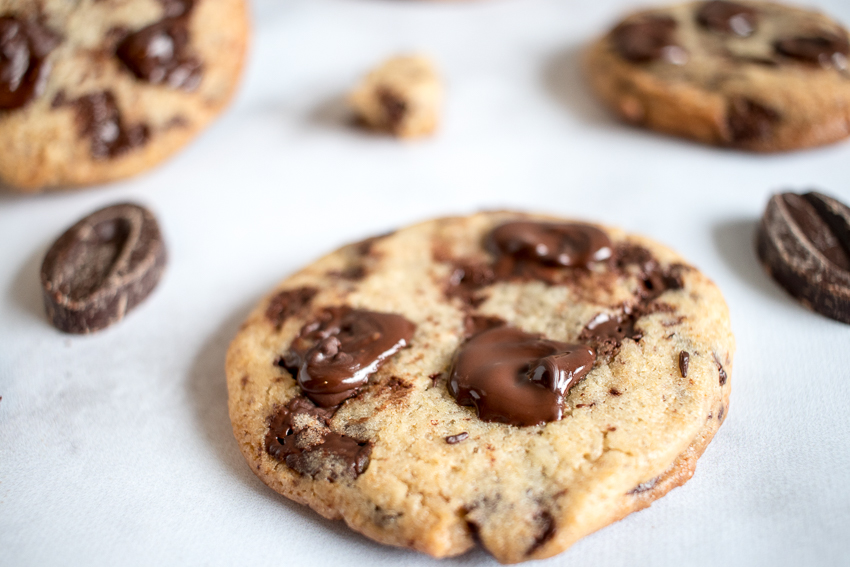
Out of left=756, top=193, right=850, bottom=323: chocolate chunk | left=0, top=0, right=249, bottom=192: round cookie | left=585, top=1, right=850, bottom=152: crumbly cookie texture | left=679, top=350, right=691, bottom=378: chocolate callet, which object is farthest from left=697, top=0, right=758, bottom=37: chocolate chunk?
left=0, top=0, right=249, bottom=192: round cookie

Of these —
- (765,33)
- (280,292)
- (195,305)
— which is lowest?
(195,305)

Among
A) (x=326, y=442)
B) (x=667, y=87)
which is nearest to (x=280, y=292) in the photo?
(x=326, y=442)

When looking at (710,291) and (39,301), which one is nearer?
(710,291)

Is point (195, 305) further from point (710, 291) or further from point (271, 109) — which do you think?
point (710, 291)

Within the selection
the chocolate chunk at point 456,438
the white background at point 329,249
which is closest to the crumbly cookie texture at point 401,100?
the white background at point 329,249

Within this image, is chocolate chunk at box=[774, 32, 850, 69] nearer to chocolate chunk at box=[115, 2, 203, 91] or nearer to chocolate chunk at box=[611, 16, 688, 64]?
chocolate chunk at box=[611, 16, 688, 64]

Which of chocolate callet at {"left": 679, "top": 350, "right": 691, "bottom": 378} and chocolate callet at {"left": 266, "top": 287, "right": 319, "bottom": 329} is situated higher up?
chocolate callet at {"left": 679, "top": 350, "right": 691, "bottom": 378}
